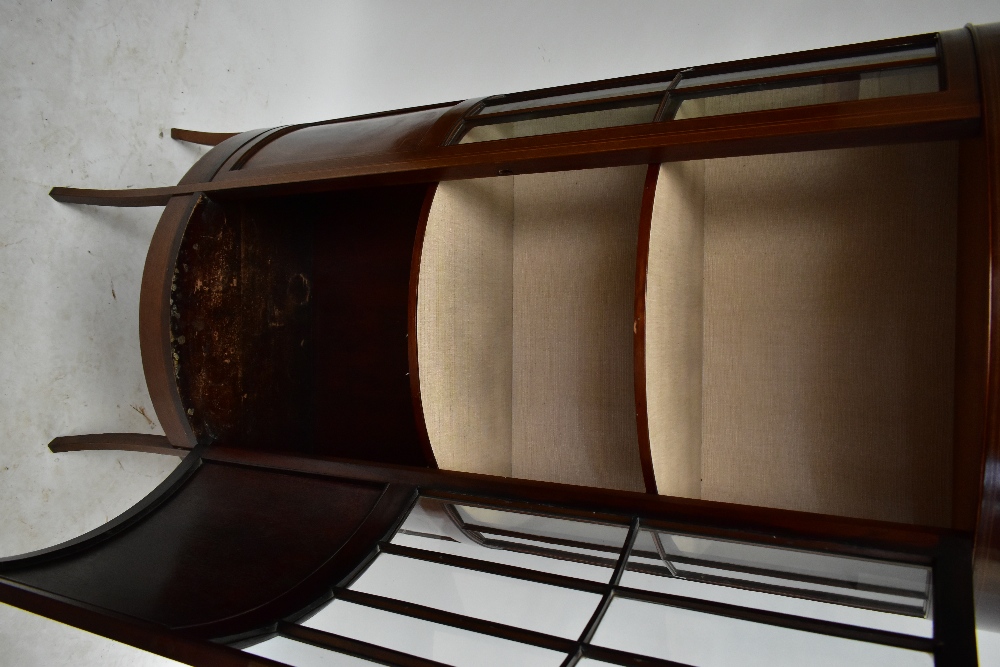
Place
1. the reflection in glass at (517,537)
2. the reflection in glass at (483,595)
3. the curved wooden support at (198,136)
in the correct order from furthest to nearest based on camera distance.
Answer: the curved wooden support at (198,136), the reflection in glass at (517,537), the reflection in glass at (483,595)

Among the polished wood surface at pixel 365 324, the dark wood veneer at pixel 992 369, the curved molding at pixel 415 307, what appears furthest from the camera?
the polished wood surface at pixel 365 324

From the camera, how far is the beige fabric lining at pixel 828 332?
1214mm

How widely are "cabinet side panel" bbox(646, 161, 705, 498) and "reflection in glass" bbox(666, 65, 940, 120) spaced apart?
0.11 metres

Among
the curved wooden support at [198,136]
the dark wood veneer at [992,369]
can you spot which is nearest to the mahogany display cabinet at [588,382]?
the dark wood veneer at [992,369]

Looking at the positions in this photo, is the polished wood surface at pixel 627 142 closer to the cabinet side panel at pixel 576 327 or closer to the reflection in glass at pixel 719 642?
the cabinet side panel at pixel 576 327

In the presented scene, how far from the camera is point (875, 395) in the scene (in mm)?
1272

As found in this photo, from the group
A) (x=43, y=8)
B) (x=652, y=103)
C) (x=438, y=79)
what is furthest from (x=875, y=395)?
(x=43, y=8)

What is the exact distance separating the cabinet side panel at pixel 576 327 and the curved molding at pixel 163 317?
73 cm

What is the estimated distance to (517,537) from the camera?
1.25 meters

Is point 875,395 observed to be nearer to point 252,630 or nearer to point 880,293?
point 880,293

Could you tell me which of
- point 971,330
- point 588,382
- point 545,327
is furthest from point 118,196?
point 971,330

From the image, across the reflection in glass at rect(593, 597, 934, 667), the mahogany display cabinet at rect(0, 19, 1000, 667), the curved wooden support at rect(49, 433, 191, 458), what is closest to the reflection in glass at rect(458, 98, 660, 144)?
the mahogany display cabinet at rect(0, 19, 1000, 667)

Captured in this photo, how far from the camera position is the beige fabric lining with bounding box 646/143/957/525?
1214 millimetres

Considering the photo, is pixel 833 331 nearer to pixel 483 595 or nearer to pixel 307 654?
pixel 483 595
